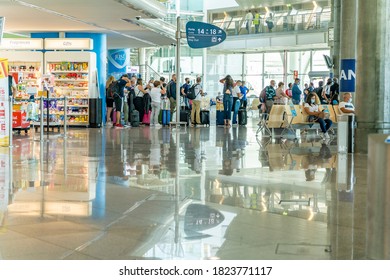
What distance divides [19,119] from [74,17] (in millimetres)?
3450

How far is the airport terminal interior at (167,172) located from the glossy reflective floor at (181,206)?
0.02m

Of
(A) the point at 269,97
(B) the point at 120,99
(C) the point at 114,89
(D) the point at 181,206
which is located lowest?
(D) the point at 181,206

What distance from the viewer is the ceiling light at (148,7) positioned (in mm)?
17906

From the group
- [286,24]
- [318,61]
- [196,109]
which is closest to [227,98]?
[196,109]

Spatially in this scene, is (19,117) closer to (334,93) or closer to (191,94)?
(191,94)

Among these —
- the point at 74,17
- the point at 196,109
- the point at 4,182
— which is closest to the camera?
the point at 4,182

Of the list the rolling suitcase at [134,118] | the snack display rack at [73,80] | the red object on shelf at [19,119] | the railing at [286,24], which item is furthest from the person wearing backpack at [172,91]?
the railing at [286,24]

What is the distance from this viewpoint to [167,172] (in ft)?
32.6

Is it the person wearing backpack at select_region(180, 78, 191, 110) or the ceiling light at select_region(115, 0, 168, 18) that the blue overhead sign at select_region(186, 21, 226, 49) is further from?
the person wearing backpack at select_region(180, 78, 191, 110)

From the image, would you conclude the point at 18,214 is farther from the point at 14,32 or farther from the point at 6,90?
the point at 14,32

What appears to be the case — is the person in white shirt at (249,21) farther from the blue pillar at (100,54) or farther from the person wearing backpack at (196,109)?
the blue pillar at (100,54)

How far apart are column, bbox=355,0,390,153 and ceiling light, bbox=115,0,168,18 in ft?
20.7

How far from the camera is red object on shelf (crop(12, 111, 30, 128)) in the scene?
19.5 meters

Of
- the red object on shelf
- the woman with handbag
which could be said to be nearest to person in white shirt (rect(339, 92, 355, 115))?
the woman with handbag
